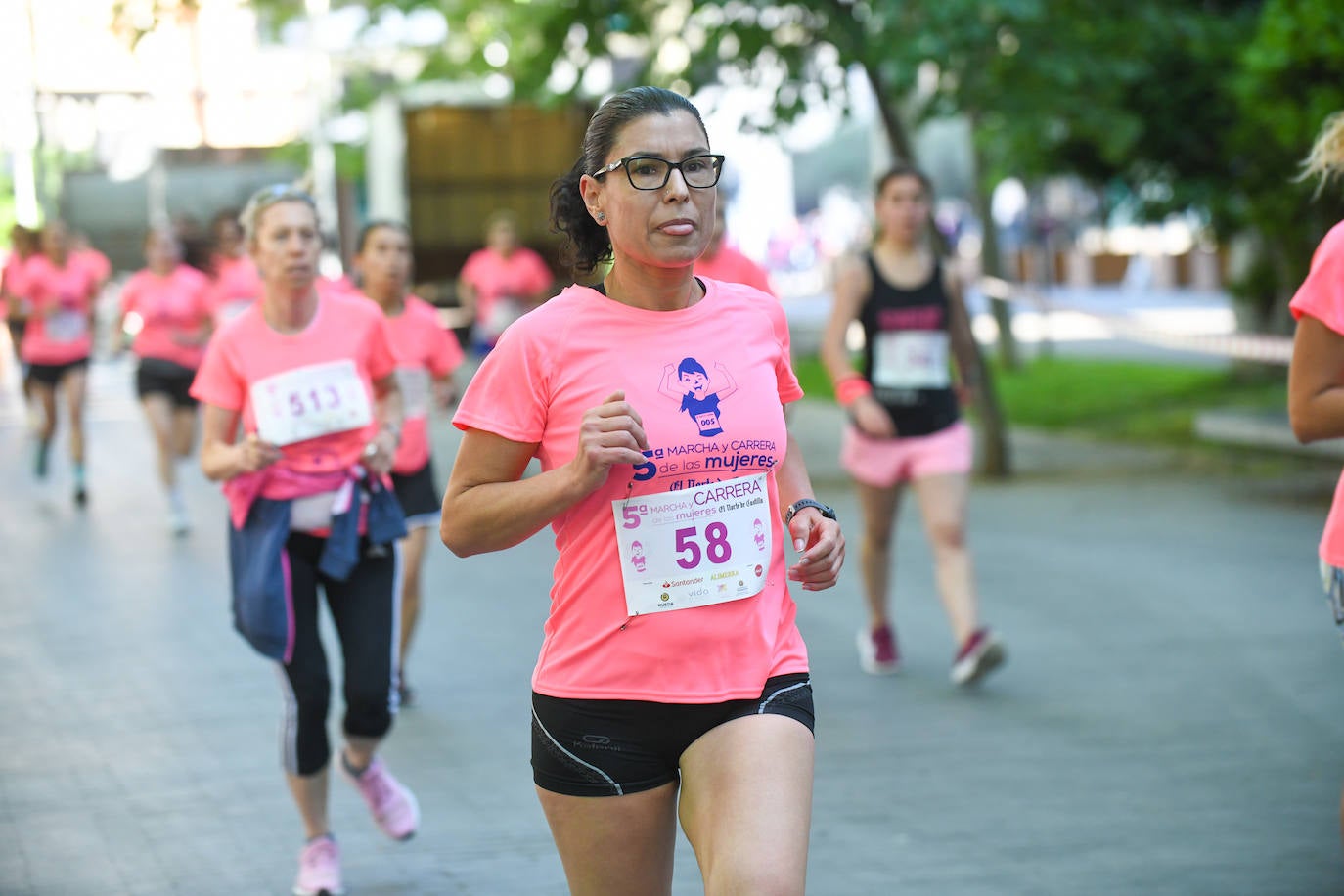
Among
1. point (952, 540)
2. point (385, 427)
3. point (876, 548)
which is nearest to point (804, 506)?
point (385, 427)

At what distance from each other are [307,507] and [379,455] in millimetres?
262

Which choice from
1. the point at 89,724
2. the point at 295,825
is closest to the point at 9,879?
the point at 295,825

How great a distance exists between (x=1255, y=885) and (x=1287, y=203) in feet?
28.3

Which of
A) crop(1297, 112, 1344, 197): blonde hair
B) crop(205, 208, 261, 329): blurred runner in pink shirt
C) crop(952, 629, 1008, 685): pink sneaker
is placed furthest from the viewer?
crop(205, 208, 261, 329): blurred runner in pink shirt

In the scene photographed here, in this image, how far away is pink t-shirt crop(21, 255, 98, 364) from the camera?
43.2 feet

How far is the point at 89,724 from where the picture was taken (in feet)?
22.1

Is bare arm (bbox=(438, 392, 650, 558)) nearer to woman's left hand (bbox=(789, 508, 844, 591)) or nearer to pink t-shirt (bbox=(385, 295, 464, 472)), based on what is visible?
woman's left hand (bbox=(789, 508, 844, 591))

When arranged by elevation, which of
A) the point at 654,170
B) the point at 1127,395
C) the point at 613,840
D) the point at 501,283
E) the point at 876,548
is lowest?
the point at 1127,395

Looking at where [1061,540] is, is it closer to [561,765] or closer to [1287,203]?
[1287,203]

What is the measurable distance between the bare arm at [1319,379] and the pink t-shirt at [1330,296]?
0.04 m

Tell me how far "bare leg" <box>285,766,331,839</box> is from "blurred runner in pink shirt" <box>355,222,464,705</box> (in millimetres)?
1767

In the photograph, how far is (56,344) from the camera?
43.2 feet

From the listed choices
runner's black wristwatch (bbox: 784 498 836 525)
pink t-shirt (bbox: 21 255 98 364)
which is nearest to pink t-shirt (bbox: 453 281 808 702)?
runner's black wristwatch (bbox: 784 498 836 525)

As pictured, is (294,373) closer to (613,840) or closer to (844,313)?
(613,840)
